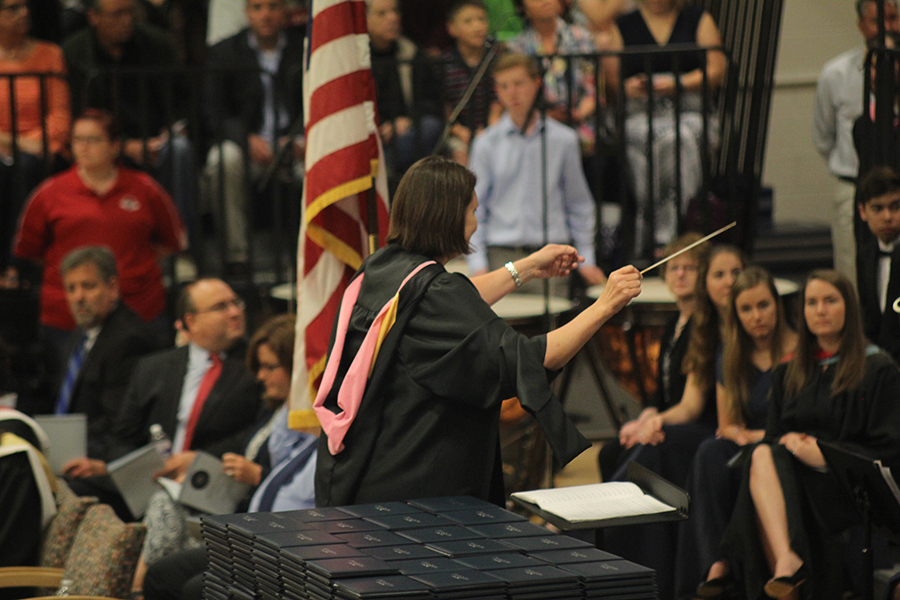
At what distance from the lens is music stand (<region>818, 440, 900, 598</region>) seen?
409cm

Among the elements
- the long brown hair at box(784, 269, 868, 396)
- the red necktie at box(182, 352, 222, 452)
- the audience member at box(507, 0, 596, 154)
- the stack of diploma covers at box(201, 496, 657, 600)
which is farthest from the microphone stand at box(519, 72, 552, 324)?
the stack of diploma covers at box(201, 496, 657, 600)

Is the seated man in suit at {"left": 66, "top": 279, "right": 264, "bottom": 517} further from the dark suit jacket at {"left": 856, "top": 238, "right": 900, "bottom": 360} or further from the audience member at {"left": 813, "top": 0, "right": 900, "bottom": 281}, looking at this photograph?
the audience member at {"left": 813, "top": 0, "right": 900, "bottom": 281}

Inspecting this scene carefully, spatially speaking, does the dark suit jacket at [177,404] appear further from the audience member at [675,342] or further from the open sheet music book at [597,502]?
the open sheet music book at [597,502]

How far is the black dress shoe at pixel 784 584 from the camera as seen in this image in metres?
4.65

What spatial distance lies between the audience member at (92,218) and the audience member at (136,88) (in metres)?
0.34

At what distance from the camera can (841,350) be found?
479cm

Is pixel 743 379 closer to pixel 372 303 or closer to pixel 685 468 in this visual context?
pixel 685 468

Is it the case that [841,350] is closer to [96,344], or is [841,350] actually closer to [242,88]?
[96,344]

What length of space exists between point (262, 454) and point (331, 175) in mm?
1363

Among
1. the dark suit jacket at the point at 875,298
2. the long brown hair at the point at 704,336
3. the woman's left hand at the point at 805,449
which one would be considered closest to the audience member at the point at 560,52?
the long brown hair at the point at 704,336

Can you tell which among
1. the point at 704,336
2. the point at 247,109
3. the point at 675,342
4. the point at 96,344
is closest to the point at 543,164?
the point at 675,342

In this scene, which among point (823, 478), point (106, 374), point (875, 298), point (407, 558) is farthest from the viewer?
point (106, 374)

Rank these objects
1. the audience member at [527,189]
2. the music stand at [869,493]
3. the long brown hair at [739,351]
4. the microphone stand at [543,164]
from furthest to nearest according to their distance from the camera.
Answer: the audience member at [527,189]
the microphone stand at [543,164]
the long brown hair at [739,351]
the music stand at [869,493]

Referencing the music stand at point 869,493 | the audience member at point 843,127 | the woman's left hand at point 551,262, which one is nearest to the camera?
the woman's left hand at point 551,262
